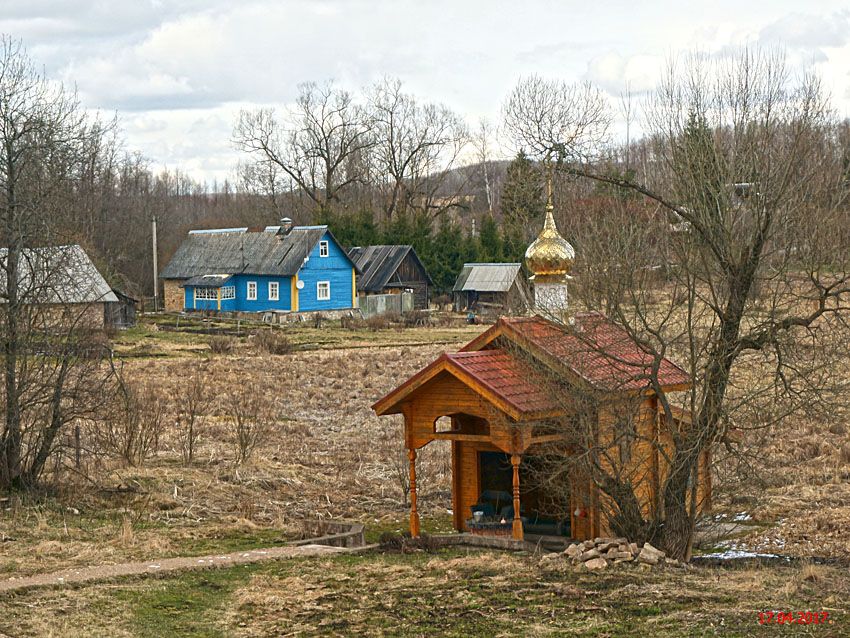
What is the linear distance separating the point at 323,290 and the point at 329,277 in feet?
2.34

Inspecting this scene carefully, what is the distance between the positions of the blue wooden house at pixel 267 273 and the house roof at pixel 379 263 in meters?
1.22

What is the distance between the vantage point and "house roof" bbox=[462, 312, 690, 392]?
12695mm

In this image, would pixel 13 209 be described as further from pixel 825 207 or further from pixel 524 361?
pixel 825 207

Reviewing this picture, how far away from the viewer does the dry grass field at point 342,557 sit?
10.3 meters

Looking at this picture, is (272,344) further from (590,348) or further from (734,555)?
(590,348)

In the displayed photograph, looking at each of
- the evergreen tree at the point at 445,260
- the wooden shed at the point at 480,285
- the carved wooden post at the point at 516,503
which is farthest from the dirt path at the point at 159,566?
the evergreen tree at the point at 445,260

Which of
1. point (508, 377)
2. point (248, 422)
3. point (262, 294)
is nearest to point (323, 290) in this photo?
point (262, 294)

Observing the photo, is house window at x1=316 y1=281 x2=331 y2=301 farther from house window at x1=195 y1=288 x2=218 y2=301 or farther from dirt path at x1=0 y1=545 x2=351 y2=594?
dirt path at x1=0 y1=545 x2=351 y2=594

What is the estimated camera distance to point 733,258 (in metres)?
12.3

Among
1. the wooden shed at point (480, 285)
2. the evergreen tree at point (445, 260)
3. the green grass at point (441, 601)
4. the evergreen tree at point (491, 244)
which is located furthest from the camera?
the evergreen tree at point (491, 244)

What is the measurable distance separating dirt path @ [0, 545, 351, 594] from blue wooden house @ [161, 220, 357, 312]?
40.2 meters

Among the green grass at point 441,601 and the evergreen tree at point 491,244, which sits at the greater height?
the evergreen tree at point 491,244

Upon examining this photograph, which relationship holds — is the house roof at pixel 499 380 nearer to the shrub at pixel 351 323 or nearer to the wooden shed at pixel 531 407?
the wooden shed at pixel 531 407

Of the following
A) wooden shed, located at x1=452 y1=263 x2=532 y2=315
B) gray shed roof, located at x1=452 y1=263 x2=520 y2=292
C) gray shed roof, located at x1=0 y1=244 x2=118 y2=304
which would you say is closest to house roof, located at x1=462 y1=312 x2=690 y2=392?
gray shed roof, located at x1=0 y1=244 x2=118 y2=304
